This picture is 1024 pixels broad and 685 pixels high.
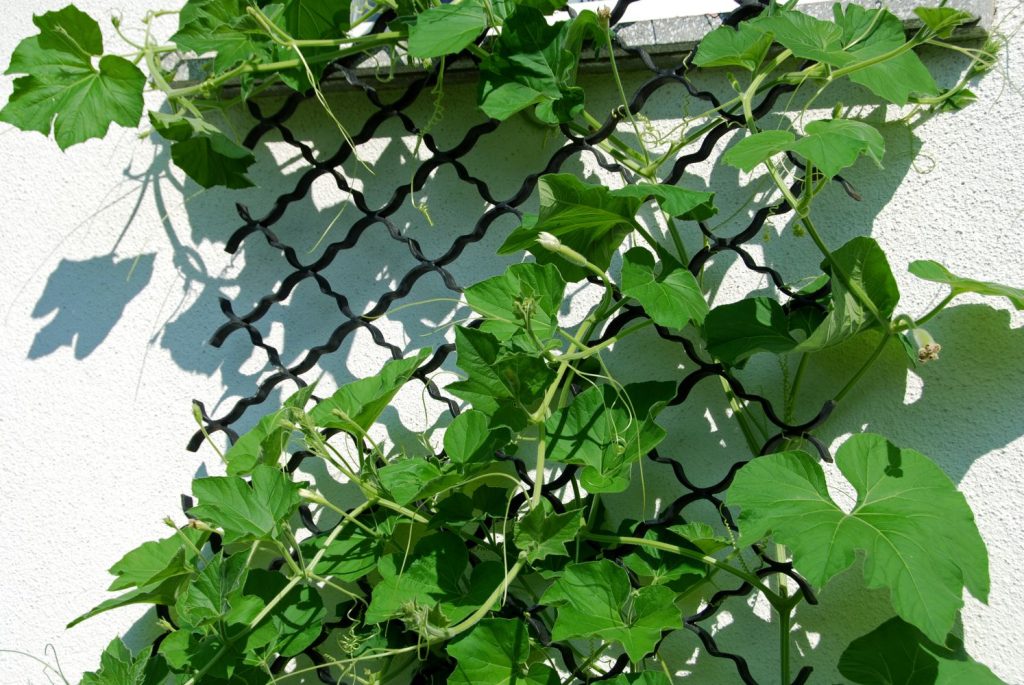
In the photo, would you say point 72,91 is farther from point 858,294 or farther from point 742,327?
point 858,294

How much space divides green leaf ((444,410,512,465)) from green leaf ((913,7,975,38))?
77 cm

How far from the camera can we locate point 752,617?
1.39m

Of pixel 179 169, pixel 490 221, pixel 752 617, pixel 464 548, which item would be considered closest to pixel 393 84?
Answer: pixel 490 221

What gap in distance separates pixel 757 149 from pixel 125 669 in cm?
111

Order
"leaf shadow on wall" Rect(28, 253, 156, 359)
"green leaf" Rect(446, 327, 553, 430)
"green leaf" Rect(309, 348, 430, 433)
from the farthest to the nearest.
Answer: "leaf shadow on wall" Rect(28, 253, 156, 359)
"green leaf" Rect(309, 348, 430, 433)
"green leaf" Rect(446, 327, 553, 430)

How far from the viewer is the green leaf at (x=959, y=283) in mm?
1204

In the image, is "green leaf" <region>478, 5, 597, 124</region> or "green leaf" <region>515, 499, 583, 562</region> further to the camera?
"green leaf" <region>478, 5, 597, 124</region>

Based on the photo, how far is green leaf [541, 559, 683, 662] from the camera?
121cm

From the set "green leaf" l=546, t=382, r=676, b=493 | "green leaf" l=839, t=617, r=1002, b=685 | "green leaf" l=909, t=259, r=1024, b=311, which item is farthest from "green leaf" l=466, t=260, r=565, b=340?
"green leaf" l=839, t=617, r=1002, b=685

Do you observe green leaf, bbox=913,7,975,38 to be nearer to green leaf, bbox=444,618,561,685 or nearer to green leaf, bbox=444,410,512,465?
green leaf, bbox=444,410,512,465

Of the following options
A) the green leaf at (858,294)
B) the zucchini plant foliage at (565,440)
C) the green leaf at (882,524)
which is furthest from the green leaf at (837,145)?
the green leaf at (882,524)

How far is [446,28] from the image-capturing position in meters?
1.40

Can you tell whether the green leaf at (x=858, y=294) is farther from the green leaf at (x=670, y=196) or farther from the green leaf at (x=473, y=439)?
the green leaf at (x=473, y=439)

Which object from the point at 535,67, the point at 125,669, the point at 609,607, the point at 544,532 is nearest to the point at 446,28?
the point at 535,67
